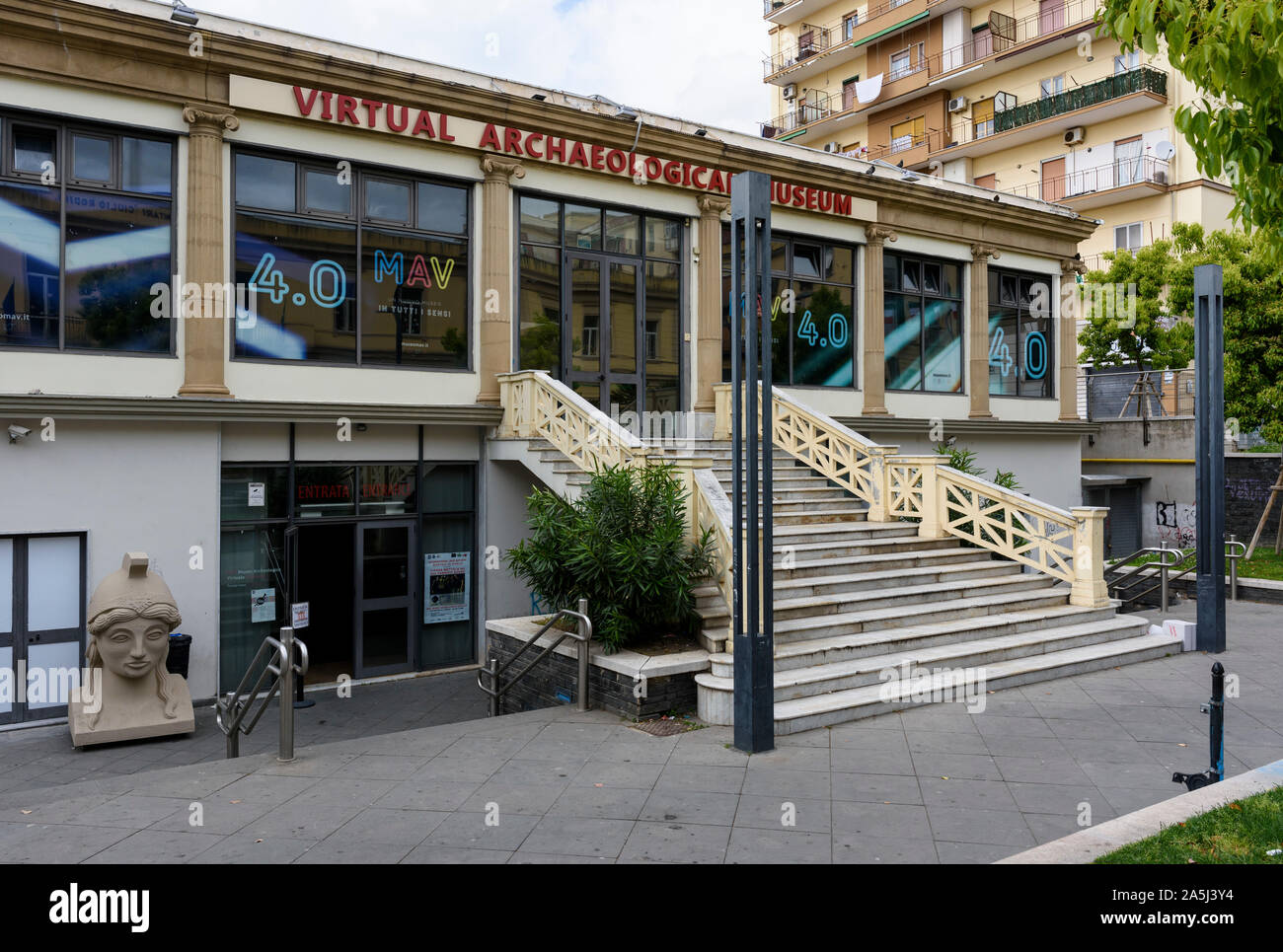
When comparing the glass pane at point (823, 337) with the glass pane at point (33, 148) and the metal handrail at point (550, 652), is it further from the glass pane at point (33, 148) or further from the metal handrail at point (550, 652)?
the glass pane at point (33, 148)

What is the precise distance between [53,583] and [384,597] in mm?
4187

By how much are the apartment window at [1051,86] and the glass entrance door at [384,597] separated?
30322 mm

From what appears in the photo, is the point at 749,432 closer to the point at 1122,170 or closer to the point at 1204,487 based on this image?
the point at 1204,487

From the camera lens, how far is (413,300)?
1461 cm

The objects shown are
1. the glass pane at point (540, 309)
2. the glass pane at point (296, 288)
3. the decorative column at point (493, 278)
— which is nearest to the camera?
the glass pane at point (296, 288)

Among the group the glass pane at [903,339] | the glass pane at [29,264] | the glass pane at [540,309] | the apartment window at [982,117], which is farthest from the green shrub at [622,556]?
the apartment window at [982,117]

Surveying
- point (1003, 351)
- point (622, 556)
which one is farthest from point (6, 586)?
point (1003, 351)

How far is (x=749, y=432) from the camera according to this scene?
8.14 m

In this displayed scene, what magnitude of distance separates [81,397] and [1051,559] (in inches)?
519

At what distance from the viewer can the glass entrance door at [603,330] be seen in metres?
16.2

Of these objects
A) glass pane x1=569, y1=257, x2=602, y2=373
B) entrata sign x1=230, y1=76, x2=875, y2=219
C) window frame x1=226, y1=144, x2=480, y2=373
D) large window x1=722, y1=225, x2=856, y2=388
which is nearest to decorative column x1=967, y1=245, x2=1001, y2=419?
large window x1=722, y1=225, x2=856, y2=388

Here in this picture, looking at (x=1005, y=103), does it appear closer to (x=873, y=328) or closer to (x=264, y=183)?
(x=873, y=328)
